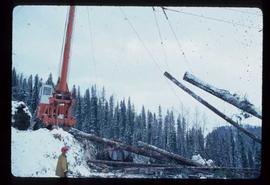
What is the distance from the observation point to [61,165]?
1812 millimetres

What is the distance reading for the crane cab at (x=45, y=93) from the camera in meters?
1.83

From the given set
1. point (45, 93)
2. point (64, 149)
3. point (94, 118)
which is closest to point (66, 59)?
point (45, 93)

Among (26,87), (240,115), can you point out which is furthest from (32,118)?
(240,115)

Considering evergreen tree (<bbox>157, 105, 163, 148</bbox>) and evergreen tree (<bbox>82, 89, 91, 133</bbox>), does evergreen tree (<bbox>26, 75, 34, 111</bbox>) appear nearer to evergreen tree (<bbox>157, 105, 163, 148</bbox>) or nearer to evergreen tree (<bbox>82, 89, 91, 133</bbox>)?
evergreen tree (<bbox>82, 89, 91, 133</bbox>)

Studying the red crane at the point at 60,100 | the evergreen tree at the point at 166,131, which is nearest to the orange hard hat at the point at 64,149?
the red crane at the point at 60,100

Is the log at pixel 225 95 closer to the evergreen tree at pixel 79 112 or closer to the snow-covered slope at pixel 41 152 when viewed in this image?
the evergreen tree at pixel 79 112

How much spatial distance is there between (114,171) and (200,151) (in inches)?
17.1

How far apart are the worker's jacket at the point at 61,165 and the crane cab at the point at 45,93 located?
275 mm

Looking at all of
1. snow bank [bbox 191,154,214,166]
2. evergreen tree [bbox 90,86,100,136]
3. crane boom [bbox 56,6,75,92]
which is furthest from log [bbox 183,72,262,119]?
crane boom [bbox 56,6,75,92]

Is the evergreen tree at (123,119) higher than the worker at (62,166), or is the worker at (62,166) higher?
the evergreen tree at (123,119)

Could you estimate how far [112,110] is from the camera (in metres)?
1.85

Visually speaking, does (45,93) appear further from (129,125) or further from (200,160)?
(200,160)

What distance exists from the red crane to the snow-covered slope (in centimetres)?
6

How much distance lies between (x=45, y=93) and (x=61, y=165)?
36 cm
